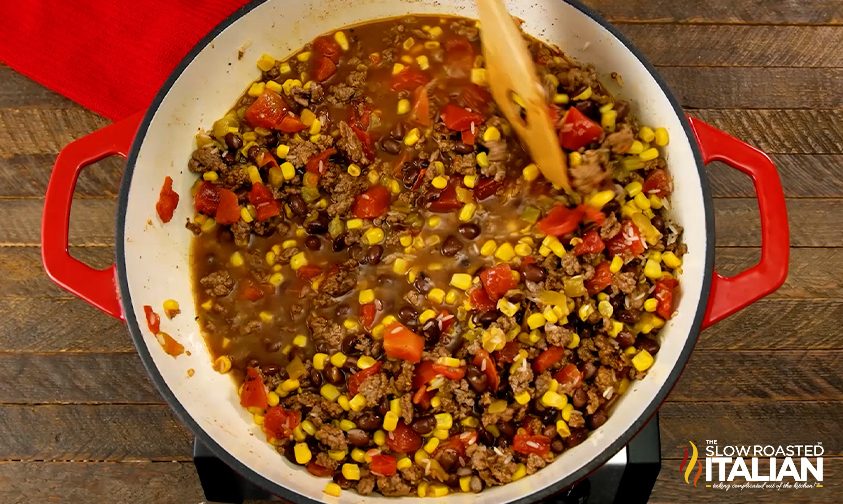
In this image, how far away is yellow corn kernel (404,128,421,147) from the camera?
9.32 ft

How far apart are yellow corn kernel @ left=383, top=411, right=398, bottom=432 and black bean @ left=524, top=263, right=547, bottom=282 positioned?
2.16 feet

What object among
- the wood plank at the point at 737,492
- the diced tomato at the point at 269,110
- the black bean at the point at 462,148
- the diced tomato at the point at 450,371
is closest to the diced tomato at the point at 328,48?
the diced tomato at the point at 269,110

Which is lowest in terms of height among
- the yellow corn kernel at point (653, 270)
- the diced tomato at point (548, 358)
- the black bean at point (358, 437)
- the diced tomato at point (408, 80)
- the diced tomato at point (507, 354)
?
the black bean at point (358, 437)

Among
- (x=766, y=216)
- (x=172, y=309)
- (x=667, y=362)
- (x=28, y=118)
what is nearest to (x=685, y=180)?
(x=766, y=216)

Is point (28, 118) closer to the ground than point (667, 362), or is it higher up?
higher up

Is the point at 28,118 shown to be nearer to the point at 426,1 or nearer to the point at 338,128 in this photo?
the point at 338,128

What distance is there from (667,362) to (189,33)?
2354 millimetres

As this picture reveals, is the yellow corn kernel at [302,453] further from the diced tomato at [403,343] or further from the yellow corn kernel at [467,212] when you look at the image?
the yellow corn kernel at [467,212]

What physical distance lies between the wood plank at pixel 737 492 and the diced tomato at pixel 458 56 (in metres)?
1.75

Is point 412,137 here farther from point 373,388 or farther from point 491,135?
point 373,388

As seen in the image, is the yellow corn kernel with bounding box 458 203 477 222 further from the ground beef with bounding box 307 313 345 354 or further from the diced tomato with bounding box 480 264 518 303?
the ground beef with bounding box 307 313 345 354

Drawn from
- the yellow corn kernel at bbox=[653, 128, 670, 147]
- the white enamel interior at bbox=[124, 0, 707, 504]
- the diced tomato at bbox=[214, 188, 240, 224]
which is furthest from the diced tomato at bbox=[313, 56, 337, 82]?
the yellow corn kernel at bbox=[653, 128, 670, 147]

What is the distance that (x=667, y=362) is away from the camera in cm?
259

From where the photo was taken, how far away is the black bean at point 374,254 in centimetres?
275
